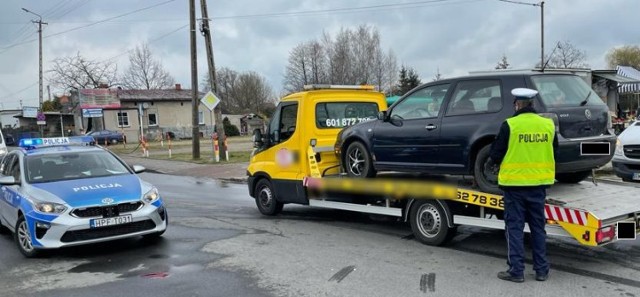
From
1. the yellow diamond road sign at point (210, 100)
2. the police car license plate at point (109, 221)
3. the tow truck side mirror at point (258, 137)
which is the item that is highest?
the yellow diamond road sign at point (210, 100)

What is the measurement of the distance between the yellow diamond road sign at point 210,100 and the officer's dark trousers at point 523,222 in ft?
56.2

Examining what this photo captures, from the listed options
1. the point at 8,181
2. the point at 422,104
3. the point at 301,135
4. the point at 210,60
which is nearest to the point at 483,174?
the point at 422,104

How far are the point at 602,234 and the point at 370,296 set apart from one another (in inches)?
91.1

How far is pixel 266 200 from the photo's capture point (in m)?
9.58

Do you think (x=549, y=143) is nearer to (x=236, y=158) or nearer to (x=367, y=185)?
(x=367, y=185)

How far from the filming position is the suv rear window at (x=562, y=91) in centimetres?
590

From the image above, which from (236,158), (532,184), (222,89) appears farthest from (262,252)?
(222,89)

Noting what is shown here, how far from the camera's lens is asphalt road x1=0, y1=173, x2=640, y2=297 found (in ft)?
17.0

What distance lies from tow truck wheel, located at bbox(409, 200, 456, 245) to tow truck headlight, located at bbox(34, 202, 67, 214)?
4389mm

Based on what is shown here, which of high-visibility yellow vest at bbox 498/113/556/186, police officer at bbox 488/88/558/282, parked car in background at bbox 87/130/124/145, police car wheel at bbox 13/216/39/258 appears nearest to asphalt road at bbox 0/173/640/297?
police car wheel at bbox 13/216/39/258

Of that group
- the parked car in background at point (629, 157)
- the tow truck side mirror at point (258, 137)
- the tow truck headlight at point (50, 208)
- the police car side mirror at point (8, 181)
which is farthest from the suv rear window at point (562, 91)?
the police car side mirror at point (8, 181)

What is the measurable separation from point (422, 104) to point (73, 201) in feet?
15.1

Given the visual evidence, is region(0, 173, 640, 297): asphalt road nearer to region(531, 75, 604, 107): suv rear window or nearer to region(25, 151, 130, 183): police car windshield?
region(25, 151, 130, 183): police car windshield

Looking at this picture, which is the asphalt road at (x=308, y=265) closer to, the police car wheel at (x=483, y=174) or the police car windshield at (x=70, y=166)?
the police car wheel at (x=483, y=174)
